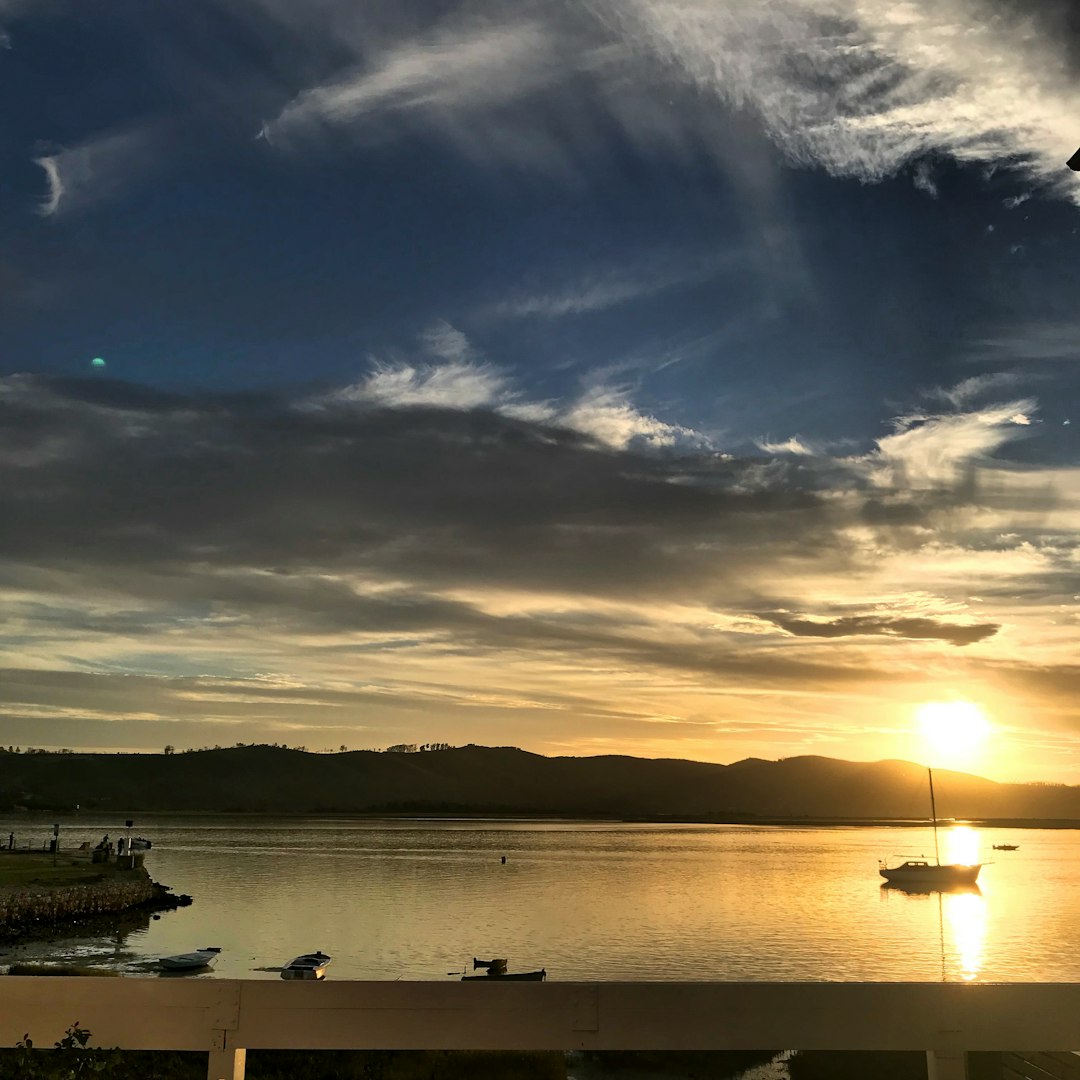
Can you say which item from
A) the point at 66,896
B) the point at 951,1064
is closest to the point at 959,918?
the point at 66,896

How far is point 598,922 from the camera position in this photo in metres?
78.6

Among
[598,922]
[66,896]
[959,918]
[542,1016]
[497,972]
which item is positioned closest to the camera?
[542,1016]

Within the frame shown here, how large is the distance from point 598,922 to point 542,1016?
79.2 metres

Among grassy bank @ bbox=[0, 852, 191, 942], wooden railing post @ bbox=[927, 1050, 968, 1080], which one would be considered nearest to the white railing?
wooden railing post @ bbox=[927, 1050, 968, 1080]

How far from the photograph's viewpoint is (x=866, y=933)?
78500mm

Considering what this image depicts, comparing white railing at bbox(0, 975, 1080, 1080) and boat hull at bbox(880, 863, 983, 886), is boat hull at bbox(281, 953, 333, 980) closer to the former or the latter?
white railing at bbox(0, 975, 1080, 1080)

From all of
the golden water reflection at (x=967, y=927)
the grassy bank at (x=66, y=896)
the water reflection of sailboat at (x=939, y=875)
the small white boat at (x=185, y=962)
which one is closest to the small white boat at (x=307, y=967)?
the small white boat at (x=185, y=962)

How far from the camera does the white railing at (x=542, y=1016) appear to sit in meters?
4.47

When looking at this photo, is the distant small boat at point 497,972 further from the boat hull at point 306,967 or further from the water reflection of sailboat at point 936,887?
the water reflection of sailboat at point 936,887

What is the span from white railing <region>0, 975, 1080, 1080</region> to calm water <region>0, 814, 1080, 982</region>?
92.0 feet

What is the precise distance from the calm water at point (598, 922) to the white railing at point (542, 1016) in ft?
92.0

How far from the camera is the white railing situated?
176 inches

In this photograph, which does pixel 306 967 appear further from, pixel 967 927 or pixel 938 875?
pixel 938 875

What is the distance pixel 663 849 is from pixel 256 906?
127547mm
